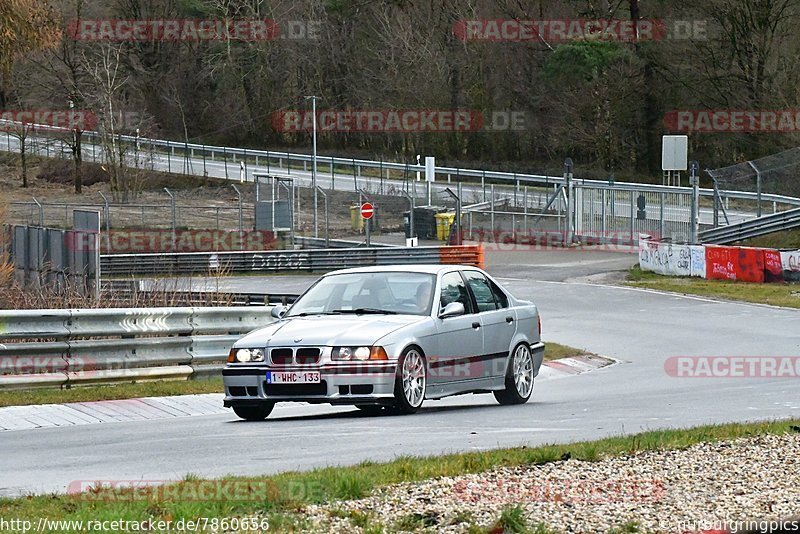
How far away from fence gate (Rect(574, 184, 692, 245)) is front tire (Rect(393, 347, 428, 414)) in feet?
107

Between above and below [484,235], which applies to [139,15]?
above

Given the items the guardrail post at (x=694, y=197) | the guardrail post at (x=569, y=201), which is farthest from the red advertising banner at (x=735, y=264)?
the guardrail post at (x=569, y=201)

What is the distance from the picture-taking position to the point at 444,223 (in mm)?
50500

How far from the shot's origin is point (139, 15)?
284ft

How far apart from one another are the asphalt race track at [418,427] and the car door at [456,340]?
16.1 inches

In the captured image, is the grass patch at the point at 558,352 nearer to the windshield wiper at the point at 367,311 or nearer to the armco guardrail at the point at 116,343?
the armco guardrail at the point at 116,343

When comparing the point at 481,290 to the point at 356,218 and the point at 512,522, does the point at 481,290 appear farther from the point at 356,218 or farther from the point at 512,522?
the point at 356,218

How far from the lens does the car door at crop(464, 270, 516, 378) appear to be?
1373 centimetres

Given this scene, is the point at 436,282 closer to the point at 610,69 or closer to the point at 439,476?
the point at 439,476

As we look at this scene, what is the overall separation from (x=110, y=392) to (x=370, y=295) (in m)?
3.28

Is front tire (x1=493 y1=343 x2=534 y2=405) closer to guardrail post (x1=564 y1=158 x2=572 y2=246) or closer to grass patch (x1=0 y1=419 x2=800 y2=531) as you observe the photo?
grass patch (x1=0 y1=419 x2=800 y2=531)

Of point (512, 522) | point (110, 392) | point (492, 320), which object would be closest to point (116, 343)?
point (110, 392)

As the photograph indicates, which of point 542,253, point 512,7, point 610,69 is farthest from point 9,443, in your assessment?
point 512,7

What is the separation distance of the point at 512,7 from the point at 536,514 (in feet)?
229
